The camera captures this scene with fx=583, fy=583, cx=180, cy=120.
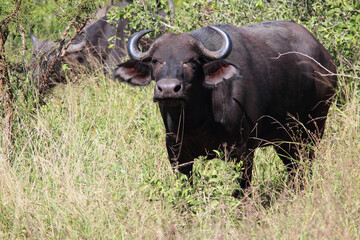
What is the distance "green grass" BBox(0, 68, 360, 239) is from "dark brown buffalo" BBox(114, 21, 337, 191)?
1.03ft

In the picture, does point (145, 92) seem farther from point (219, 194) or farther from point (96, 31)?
point (96, 31)

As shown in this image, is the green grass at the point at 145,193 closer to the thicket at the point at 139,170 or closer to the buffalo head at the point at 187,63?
the thicket at the point at 139,170

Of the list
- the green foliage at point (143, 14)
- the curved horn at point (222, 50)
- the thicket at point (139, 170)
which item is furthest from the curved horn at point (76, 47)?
the curved horn at point (222, 50)

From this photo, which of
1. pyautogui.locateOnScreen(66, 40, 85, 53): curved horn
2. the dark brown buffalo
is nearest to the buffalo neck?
the dark brown buffalo

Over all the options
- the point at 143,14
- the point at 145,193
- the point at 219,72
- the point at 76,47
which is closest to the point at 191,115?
the point at 219,72

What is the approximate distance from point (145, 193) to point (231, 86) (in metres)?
1.13

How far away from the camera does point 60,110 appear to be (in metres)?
6.00

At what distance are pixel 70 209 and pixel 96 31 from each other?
5921 mm

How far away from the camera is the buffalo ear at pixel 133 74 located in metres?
4.75

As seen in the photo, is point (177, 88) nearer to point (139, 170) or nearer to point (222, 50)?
point (222, 50)

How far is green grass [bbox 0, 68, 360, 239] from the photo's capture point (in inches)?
145

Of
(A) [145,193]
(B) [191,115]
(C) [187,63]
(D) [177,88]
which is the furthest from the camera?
(B) [191,115]

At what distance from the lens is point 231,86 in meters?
4.64

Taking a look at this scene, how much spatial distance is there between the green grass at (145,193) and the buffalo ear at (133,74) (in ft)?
2.09
